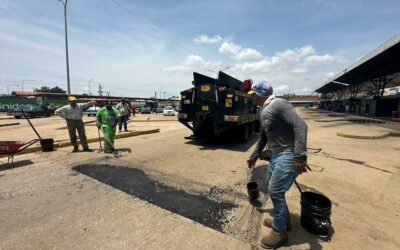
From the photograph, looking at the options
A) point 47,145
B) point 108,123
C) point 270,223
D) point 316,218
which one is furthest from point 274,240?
point 47,145

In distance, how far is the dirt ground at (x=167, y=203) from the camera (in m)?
3.03

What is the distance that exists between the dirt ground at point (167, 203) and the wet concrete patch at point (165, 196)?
0.05ft

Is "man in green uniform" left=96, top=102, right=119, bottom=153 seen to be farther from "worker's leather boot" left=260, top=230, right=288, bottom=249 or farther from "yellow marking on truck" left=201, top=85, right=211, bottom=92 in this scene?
"worker's leather boot" left=260, top=230, right=288, bottom=249

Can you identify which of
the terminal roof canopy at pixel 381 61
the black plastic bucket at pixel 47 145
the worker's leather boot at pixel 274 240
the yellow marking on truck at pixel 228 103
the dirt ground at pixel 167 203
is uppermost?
the terminal roof canopy at pixel 381 61

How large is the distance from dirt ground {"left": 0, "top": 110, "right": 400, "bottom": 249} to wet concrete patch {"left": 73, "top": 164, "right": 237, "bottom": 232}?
0.02 meters

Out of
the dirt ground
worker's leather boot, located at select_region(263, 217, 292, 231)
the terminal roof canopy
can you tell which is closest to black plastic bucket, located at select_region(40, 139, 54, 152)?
the dirt ground

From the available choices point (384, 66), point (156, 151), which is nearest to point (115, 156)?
point (156, 151)

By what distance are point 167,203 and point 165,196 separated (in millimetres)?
296

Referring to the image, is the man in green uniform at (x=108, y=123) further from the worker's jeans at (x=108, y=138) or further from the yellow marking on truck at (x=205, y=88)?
the yellow marking on truck at (x=205, y=88)

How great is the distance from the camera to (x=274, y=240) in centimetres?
284

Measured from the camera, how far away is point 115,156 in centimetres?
725

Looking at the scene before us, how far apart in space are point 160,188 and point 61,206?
65.4 inches

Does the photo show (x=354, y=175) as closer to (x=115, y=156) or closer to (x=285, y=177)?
(x=285, y=177)

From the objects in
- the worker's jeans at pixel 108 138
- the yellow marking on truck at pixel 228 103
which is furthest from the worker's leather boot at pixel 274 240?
the yellow marking on truck at pixel 228 103
